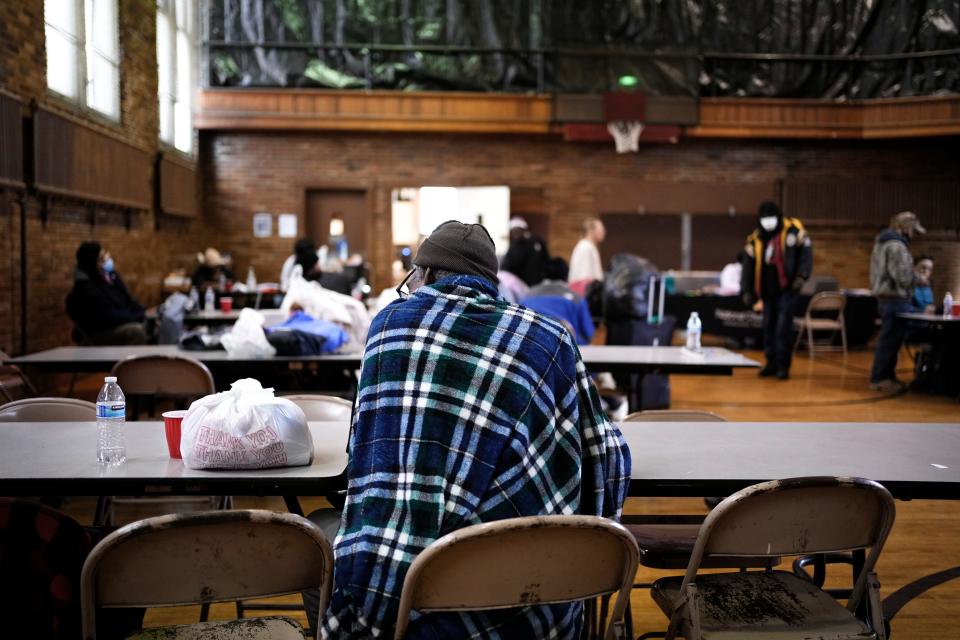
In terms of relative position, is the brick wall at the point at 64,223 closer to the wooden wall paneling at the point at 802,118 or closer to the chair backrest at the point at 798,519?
the chair backrest at the point at 798,519

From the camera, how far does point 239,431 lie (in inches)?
94.8

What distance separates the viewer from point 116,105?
10422 millimetres

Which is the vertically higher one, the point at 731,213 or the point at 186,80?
the point at 186,80

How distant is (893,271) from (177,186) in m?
8.93

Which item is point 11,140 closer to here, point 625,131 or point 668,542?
point 668,542

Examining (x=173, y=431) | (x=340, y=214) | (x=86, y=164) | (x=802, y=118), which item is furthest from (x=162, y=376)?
(x=802, y=118)

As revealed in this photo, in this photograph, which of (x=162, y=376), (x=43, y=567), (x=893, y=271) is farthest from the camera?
(x=893, y=271)

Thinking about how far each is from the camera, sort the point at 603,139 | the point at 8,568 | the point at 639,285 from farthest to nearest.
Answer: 1. the point at 603,139
2. the point at 639,285
3. the point at 8,568

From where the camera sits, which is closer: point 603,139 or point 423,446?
point 423,446

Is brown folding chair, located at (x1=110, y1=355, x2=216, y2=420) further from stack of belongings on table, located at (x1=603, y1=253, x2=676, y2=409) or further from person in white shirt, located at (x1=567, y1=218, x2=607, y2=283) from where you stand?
person in white shirt, located at (x1=567, y1=218, x2=607, y2=283)

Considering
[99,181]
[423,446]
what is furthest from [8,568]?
[99,181]

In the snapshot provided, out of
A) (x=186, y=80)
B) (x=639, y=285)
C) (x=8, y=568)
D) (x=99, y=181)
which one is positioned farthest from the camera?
(x=186, y=80)

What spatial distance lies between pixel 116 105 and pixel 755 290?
7.10 metres

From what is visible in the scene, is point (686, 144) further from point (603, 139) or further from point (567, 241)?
point (567, 241)
